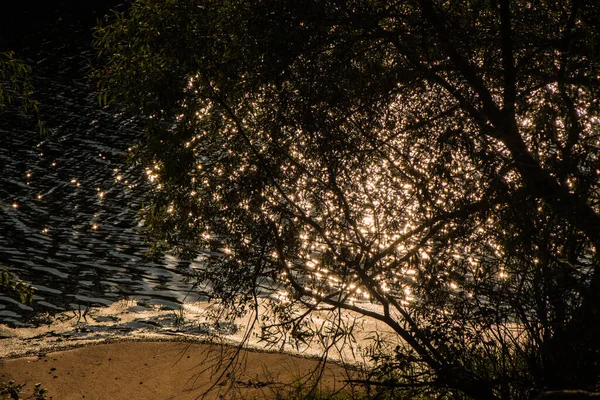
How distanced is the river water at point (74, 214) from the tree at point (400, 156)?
242cm

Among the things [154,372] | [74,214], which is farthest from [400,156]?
[74,214]

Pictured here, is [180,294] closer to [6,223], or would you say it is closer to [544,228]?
[6,223]

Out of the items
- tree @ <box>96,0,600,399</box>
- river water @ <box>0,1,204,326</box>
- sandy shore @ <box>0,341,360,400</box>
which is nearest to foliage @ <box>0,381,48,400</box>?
sandy shore @ <box>0,341,360,400</box>

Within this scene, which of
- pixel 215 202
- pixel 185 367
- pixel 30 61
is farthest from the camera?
pixel 30 61

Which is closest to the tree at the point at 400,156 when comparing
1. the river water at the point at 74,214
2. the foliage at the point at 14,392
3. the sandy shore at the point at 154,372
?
the sandy shore at the point at 154,372

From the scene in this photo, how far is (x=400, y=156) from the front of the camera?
25.8ft

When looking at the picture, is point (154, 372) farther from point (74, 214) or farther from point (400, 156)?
point (74, 214)

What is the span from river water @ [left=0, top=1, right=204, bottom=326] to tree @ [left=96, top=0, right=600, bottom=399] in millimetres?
2424

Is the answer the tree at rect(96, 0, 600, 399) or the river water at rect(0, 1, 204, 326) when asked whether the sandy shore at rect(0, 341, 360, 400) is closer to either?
the river water at rect(0, 1, 204, 326)

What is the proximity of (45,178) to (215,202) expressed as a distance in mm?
17335

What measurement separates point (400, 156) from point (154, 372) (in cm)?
633

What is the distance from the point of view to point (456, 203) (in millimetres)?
6668

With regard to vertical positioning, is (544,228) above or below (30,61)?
below

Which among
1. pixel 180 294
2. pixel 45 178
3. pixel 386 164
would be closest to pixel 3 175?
pixel 45 178
